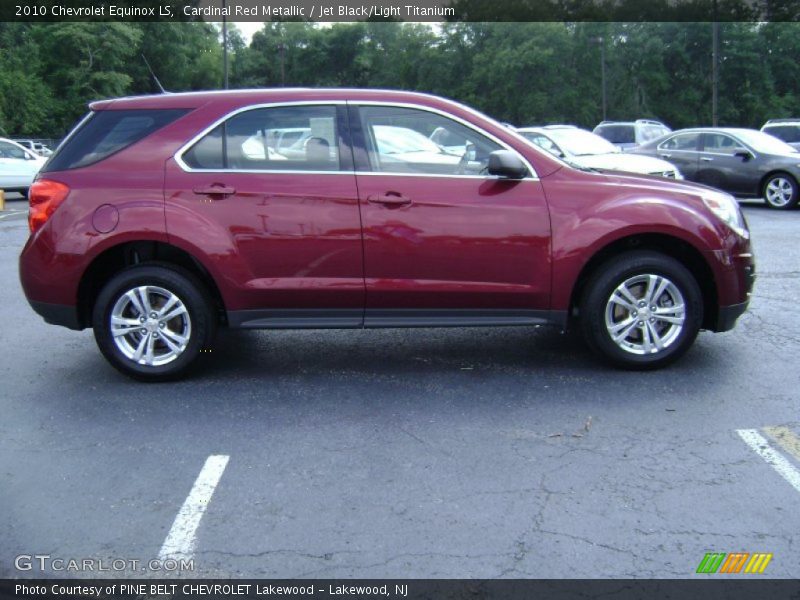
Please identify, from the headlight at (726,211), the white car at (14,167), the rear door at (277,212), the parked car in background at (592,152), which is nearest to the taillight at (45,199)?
the rear door at (277,212)

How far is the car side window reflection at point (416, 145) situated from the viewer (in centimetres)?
596

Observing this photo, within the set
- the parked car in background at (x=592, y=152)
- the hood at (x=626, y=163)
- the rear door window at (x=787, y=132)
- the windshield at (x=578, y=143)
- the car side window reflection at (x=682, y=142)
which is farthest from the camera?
the rear door window at (x=787, y=132)

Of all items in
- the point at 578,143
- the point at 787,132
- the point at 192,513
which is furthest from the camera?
the point at 787,132

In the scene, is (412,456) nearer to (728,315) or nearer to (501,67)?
(728,315)

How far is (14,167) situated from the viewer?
22.3 m

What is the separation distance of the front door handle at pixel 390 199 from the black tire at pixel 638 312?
1348mm

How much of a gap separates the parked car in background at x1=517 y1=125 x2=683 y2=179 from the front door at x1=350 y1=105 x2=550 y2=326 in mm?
7486

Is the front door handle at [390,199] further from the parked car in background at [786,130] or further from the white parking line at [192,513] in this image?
the parked car in background at [786,130]

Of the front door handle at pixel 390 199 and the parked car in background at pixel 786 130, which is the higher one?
the parked car in background at pixel 786 130

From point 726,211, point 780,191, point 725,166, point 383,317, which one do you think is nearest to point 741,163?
point 725,166

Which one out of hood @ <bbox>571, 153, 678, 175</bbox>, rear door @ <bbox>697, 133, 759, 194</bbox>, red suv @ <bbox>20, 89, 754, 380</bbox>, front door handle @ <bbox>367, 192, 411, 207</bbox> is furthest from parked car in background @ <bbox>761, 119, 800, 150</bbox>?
front door handle @ <bbox>367, 192, 411, 207</bbox>

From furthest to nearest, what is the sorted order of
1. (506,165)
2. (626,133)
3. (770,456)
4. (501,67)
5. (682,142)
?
(501,67) < (626,133) < (682,142) < (506,165) < (770,456)

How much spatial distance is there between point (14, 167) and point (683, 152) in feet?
50.9

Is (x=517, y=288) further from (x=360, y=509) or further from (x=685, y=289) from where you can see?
(x=360, y=509)
